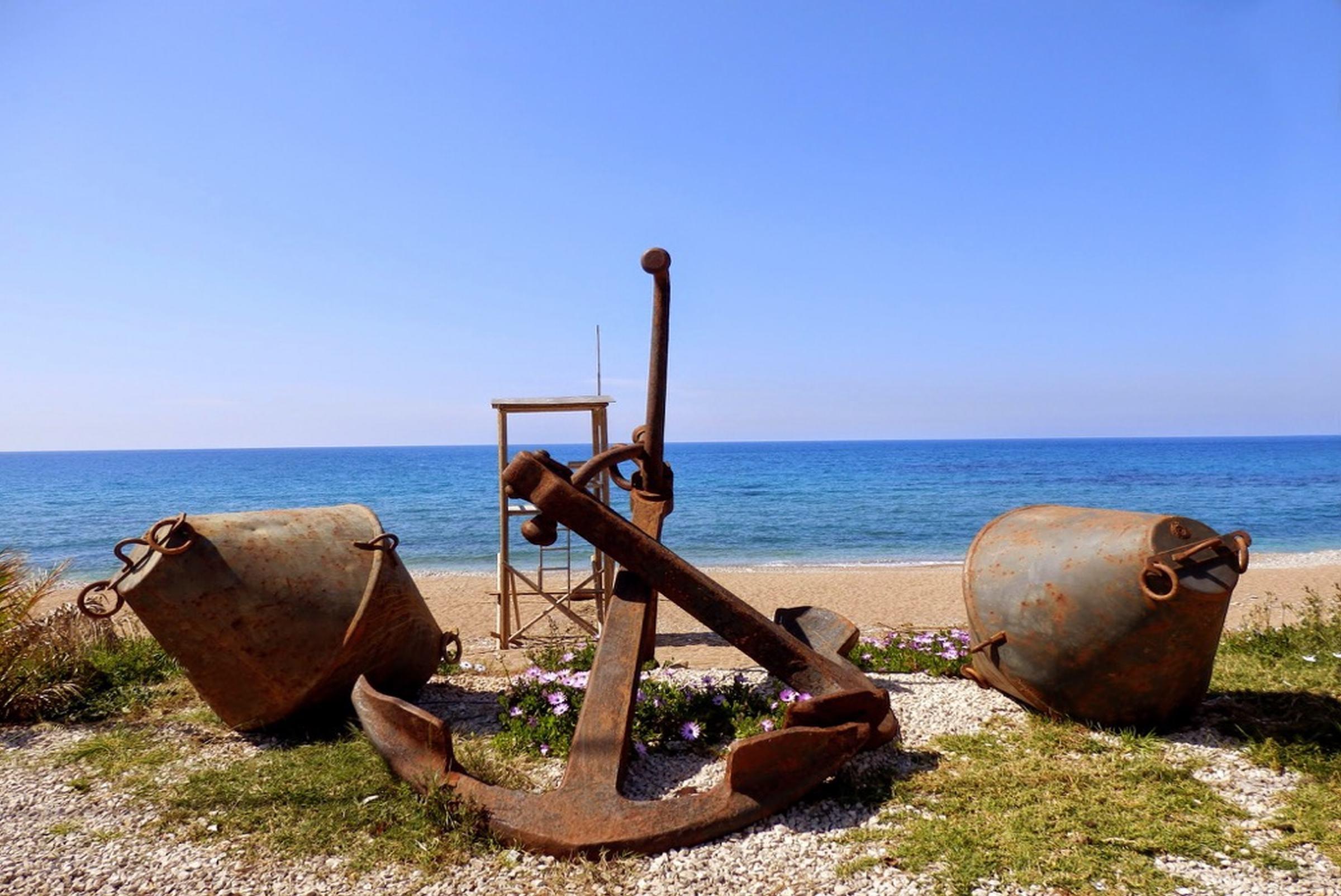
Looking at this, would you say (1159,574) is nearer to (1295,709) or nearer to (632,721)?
(1295,709)

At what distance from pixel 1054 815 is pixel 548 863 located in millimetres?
1982

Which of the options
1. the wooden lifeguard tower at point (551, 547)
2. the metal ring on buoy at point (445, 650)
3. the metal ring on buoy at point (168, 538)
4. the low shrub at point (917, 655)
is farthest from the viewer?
the wooden lifeguard tower at point (551, 547)

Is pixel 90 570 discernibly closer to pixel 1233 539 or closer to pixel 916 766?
pixel 916 766

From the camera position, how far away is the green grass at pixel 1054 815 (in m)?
2.65

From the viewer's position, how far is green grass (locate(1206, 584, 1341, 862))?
9.86 feet

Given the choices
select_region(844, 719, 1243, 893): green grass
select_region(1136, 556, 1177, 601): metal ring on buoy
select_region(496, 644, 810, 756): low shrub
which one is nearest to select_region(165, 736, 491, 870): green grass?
select_region(496, 644, 810, 756): low shrub

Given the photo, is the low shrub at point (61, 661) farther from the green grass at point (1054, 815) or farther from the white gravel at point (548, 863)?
A: the green grass at point (1054, 815)

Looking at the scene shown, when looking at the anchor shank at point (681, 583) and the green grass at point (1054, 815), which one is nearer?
the green grass at point (1054, 815)

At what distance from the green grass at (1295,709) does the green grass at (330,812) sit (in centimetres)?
312

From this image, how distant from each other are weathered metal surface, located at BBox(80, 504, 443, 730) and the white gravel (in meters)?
0.65

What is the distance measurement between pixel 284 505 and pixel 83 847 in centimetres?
4753

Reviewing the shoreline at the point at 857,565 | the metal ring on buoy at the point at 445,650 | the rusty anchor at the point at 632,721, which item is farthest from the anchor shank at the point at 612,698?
the shoreline at the point at 857,565

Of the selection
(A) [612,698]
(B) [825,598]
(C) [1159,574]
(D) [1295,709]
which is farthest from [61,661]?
(B) [825,598]

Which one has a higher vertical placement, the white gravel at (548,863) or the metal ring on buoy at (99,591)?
the metal ring on buoy at (99,591)
